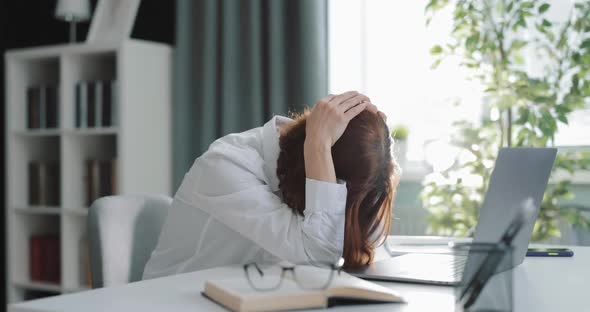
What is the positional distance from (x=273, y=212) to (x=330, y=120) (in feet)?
0.69

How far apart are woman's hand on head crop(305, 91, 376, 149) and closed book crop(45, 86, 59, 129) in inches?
94.3

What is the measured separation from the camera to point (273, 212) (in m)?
1.42

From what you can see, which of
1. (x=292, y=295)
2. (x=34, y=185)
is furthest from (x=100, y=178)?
(x=292, y=295)

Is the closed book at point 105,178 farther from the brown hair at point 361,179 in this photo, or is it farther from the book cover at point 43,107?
the brown hair at point 361,179


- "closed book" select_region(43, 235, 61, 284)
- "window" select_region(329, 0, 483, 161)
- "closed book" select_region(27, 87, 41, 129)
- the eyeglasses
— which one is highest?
"window" select_region(329, 0, 483, 161)

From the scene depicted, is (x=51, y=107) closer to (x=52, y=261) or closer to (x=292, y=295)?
(x=52, y=261)

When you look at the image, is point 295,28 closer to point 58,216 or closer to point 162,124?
point 162,124

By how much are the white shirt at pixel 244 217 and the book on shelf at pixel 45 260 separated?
222 cm

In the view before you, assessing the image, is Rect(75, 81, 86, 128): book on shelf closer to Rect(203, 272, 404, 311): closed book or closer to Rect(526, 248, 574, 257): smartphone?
Rect(526, 248, 574, 257): smartphone

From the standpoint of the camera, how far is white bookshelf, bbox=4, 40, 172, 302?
3342 mm

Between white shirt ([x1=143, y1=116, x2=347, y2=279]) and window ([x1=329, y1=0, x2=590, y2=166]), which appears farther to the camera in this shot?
window ([x1=329, y1=0, x2=590, y2=166])

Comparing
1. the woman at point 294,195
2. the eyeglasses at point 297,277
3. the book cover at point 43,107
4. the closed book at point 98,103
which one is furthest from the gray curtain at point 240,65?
the eyeglasses at point 297,277

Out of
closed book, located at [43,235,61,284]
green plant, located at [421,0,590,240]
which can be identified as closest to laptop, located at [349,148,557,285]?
green plant, located at [421,0,590,240]

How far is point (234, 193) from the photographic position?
4.76 ft
